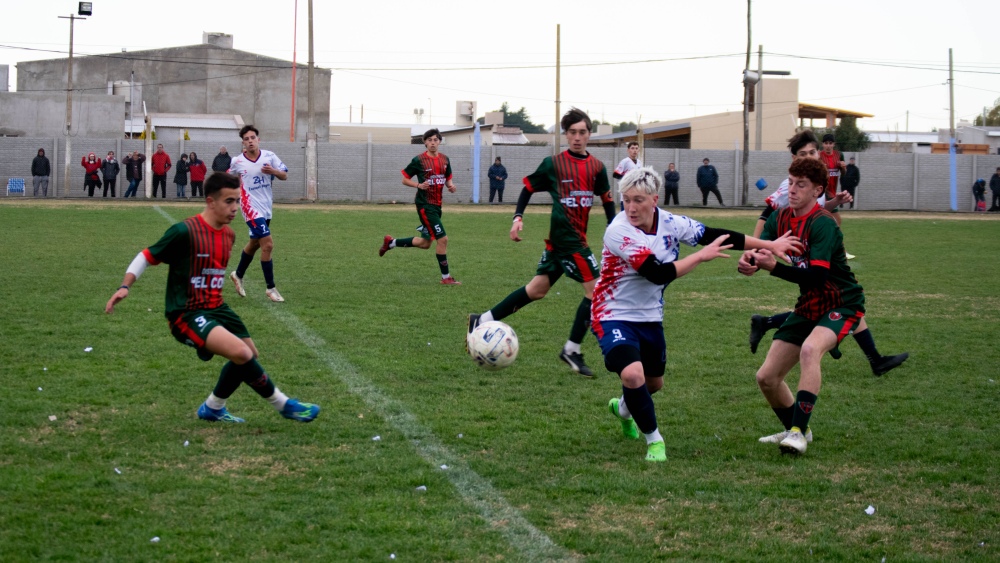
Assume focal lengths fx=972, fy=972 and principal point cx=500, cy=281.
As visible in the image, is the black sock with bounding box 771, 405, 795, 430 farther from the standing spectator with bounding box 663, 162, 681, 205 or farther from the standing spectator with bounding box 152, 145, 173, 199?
the standing spectator with bounding box 152, 145, 173, 199

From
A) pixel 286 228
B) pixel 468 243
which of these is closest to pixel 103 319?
pixel 468 243

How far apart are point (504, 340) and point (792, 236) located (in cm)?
215

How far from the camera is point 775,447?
19.0 feet

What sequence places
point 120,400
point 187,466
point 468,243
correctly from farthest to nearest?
point 468,243
point 120,400
point 187,466

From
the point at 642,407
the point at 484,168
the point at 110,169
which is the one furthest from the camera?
the point at 484,168

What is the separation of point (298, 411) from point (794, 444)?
9.61 ft

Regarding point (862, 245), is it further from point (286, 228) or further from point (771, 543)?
point (771, 543)

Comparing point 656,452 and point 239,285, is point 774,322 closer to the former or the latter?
point 656,452

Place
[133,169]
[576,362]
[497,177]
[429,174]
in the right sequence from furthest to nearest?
[497,177]
[133,169]
[429,174]
[576,362]

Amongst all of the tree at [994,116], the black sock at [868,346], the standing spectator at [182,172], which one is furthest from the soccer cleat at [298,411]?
the tree at [994,116]

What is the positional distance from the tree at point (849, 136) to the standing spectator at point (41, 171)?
123 ft

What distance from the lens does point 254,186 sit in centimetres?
1141

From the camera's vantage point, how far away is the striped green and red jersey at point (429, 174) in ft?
43.1

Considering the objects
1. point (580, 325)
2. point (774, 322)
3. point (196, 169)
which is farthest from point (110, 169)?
point (774, 322)
